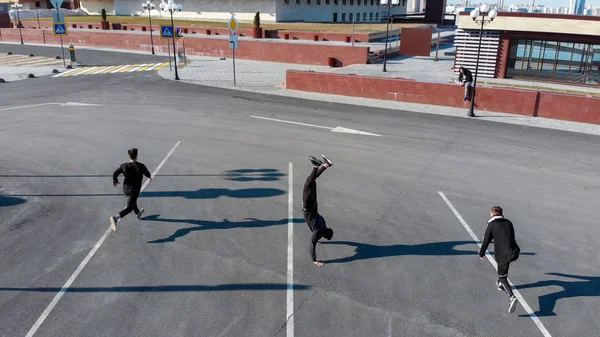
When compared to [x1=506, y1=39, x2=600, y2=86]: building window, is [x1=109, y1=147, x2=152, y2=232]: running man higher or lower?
lower

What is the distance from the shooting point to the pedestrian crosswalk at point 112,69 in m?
33.2

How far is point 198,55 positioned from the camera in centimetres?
4397

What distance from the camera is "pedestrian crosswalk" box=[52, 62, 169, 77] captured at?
33.2 metres

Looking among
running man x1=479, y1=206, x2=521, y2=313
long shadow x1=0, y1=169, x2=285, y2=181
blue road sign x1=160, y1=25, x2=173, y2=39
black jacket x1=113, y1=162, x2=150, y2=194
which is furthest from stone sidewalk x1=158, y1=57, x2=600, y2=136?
black jacket x1=113, y1=162, x2=150, y2=194

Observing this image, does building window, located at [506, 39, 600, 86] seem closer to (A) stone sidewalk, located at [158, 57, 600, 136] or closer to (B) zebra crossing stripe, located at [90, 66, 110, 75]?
(A) stone sidewalk, located at [158, 57, 600, 136]

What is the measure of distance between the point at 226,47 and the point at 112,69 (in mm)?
10742

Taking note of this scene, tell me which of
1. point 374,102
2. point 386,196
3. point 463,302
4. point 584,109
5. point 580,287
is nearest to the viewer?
point 463,302

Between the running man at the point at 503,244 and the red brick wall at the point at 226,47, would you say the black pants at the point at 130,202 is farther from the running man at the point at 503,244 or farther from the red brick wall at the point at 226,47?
the red brick wall at the point at 226,47

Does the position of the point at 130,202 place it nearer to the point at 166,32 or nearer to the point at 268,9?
the point at 166,32

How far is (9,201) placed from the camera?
10727mm

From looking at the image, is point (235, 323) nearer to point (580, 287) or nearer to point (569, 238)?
point (580, 287)

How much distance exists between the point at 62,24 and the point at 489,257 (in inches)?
1522

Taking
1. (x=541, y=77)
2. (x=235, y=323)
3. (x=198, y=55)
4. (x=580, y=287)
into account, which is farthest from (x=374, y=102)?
(x=198, y=55)

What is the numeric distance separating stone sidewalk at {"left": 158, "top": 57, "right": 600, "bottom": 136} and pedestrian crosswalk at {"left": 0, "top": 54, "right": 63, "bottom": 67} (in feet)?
39.1
